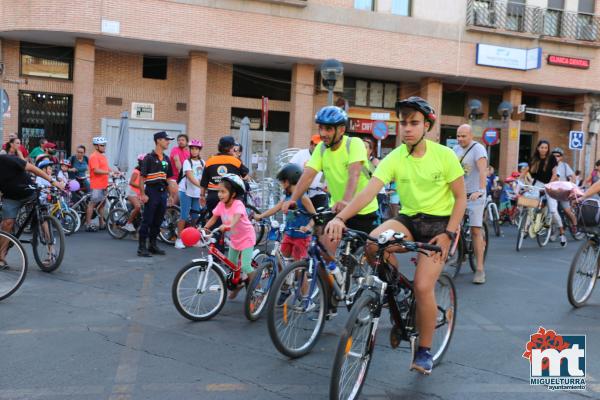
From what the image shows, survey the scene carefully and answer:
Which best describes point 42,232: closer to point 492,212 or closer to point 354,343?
point 354,343

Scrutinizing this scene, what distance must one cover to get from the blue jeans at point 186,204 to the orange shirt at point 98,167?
2357 millimetres

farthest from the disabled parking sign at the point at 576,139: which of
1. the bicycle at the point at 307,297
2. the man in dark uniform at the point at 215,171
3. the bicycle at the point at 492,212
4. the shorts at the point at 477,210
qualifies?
the bicycle at the point at 307,297

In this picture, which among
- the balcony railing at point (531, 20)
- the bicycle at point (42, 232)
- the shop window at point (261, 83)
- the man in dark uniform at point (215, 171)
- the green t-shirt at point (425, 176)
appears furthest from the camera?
the balcony railing at point (531, 20)

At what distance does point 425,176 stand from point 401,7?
20.9 m

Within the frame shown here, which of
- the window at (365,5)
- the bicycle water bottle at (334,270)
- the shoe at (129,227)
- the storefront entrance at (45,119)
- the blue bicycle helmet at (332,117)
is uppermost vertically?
the window at (365,5)

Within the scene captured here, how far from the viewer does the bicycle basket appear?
6.64 m

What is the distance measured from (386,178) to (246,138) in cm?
1274

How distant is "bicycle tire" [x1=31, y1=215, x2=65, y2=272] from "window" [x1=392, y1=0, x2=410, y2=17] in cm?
1853

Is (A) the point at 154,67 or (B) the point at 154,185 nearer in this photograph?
(B) the point at 154,185

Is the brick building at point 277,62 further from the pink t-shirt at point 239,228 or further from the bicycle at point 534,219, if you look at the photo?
the pink t-shirt at point 239,228

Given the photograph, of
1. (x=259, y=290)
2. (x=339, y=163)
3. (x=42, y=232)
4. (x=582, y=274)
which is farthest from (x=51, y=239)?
(x=582, y=274)

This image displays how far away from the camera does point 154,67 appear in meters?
22.7

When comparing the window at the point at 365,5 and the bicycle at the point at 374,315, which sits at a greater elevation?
the window at the point at 365,5

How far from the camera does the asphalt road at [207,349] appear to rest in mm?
4117
